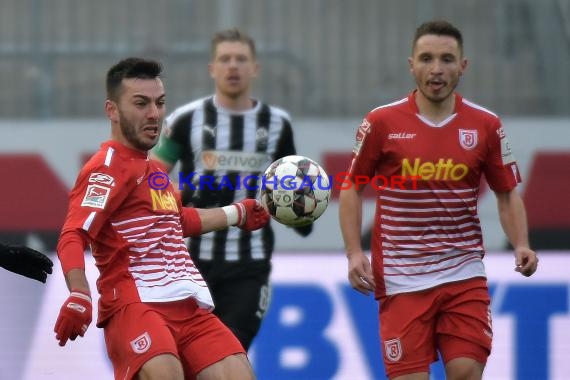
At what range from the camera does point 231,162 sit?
6855 millimetres

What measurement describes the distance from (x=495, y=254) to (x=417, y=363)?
8.11 ft

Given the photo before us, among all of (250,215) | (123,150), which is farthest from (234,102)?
(123,150)

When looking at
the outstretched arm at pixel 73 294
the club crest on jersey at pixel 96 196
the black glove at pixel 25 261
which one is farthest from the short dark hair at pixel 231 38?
the outstretched arm at pixel 73 294

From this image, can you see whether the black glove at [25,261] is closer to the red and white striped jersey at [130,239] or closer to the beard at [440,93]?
the red and white striped jersey at [130,239]

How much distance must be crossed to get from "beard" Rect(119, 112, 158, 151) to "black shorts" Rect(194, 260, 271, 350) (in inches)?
63.6

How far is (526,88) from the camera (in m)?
10.6

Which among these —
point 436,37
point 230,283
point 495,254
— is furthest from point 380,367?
point 436,37

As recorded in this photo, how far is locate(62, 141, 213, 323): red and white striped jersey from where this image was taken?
507 cm

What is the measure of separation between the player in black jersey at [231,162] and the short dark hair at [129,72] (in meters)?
1.50

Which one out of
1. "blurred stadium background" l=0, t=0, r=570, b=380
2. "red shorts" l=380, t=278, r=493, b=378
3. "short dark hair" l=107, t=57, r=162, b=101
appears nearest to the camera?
"short dark hair" l=107, t=57, r=162, b=101

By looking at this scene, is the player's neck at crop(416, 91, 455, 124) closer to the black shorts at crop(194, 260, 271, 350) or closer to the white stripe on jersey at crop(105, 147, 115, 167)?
the black shorts at crop(194, 260, 271, 350)

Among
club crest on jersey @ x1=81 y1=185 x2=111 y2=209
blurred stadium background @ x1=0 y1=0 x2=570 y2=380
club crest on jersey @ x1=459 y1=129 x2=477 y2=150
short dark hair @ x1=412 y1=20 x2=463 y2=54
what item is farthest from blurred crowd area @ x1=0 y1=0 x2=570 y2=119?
club crest on jersey @ x1=81 y1=185 x2=111 y2=209

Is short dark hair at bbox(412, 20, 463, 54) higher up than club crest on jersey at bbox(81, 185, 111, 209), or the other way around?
short dark hair at bbox(412, 20, 463, 54)

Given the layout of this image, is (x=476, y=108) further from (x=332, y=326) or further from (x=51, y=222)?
(x=51, y=222)
